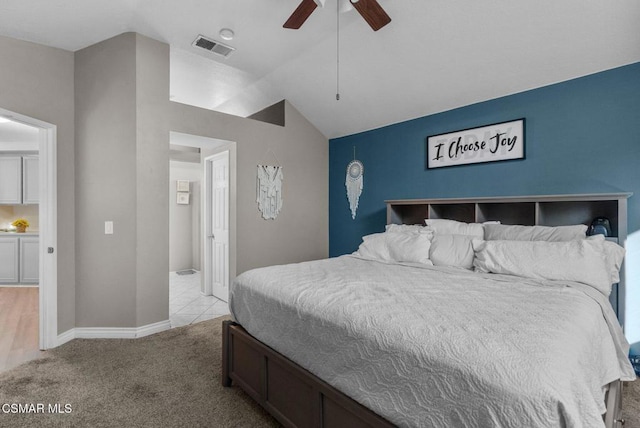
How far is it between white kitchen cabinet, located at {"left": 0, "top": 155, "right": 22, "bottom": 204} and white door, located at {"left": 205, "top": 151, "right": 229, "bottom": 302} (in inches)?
129

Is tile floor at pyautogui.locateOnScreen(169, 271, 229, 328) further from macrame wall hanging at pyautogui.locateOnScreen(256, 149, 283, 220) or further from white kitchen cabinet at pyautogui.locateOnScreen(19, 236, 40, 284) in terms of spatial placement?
white kitchen cabinet at pyautogui.locateOnScreen(19, 236, 40, 284)

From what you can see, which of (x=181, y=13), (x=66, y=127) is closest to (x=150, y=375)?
(x=66, y=127)

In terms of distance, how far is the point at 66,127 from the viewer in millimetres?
2967

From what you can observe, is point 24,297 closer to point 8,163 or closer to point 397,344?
point 8,163

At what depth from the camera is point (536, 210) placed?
110 inches

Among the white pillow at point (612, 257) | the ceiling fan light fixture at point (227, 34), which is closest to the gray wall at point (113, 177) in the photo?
the ceiling fan light fixture at point (227, 34)

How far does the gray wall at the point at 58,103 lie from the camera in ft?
8.35

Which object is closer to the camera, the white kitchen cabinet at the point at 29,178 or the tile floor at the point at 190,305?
the tile floor at the point at 190,305

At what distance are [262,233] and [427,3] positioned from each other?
3020mm

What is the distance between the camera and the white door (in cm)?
420

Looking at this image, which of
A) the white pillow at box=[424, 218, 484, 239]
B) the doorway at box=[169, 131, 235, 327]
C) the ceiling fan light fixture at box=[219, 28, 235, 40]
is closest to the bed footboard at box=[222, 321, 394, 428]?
the doorway at box=[169, 131, 235, 327]

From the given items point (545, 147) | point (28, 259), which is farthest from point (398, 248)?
point (28, 259)

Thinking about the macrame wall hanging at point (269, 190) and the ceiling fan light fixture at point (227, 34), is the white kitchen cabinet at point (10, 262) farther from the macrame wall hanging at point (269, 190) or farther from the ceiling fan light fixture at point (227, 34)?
the ceiling fan light fixture at point (227, 34)

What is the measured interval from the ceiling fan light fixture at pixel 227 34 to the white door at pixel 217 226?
1373 mm
